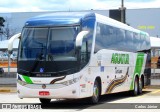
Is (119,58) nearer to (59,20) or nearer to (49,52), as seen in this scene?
(59,20)

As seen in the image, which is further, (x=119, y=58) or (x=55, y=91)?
(x=119, y=58)

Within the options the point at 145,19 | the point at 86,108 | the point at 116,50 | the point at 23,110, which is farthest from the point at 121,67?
the point at 145,19

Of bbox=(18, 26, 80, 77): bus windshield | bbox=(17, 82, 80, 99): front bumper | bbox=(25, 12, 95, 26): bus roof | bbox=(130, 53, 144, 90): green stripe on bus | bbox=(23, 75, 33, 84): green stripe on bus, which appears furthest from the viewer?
bbox=(130, 53, 144, 90): green stripe on bus

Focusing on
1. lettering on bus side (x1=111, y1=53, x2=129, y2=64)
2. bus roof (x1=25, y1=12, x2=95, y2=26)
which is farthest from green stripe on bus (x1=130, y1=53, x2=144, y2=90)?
bus roof (x1=25, y1=12, x2=95, y2=26)

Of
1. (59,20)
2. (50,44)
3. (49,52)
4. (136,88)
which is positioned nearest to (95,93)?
(49,52)

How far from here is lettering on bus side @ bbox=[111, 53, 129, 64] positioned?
2044 centimetres

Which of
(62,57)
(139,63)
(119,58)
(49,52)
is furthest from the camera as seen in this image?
(139,63)

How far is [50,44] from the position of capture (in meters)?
16.3

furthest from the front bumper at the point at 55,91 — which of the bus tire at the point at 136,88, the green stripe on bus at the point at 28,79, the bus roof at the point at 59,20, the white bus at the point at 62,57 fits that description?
the bus tire at the point at 136,88

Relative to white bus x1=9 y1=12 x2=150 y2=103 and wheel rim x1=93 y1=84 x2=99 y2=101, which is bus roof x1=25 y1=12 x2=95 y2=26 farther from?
wheel rim x1=93 y1=84 x2=99 y2=101

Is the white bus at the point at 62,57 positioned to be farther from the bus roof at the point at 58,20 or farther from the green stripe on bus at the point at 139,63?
the green stripe on bus at the point at 139,63

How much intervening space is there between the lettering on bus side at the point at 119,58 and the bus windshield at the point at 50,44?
4350 mm

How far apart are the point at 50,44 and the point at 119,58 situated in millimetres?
5681

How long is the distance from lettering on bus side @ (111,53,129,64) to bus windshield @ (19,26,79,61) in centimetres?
435
